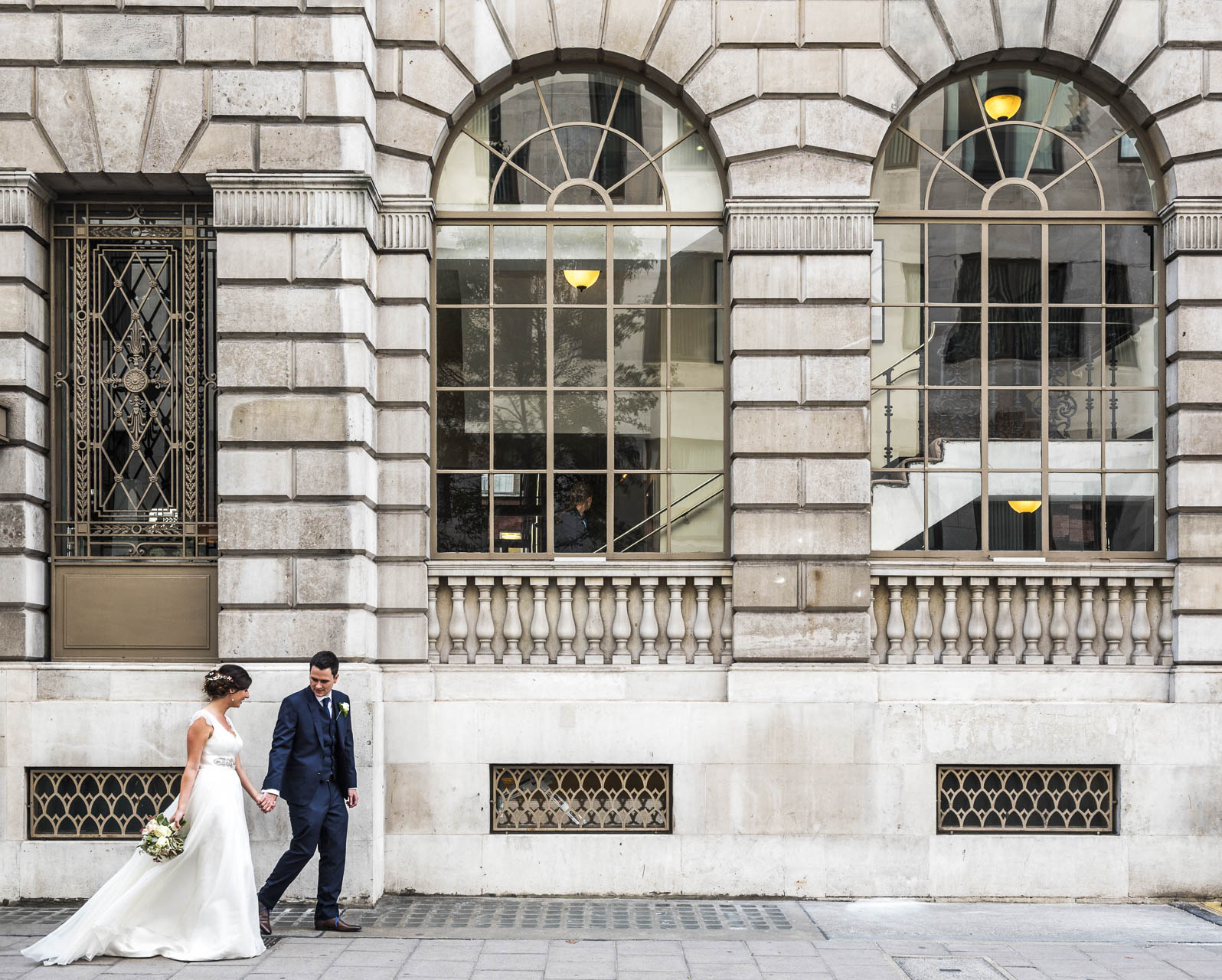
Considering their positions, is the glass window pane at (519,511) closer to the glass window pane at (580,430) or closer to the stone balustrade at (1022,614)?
the glass window pane at (580,430)

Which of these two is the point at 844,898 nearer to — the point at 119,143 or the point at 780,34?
the point at 780,34

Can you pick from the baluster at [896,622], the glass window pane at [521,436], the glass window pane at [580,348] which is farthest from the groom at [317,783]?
the baluster at [896,622]

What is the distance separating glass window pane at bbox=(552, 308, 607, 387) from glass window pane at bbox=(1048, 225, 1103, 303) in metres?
4.13

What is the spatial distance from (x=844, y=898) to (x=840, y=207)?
5927mm

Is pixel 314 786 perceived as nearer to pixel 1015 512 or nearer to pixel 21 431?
pixel 21 431

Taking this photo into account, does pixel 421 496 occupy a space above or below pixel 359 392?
below

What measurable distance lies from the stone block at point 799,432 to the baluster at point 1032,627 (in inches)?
74.5

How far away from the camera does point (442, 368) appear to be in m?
10.6

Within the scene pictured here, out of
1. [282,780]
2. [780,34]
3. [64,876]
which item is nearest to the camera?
[282,780]

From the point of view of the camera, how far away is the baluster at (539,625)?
10188mm

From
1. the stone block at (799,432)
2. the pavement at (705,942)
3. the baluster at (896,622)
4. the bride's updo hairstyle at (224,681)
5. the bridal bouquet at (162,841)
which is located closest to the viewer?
the pavement at (705,942)

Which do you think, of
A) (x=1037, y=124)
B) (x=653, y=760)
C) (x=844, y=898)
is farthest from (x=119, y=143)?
(x=844, y=898)

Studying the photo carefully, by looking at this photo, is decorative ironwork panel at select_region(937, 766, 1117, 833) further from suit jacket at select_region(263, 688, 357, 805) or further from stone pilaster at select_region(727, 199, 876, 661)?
suit jacket at select_region(263, 688, 357, 805)

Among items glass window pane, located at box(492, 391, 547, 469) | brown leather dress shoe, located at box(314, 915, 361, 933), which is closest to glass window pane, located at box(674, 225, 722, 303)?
glass window pane, located at box(492, 391, 547, 469)
